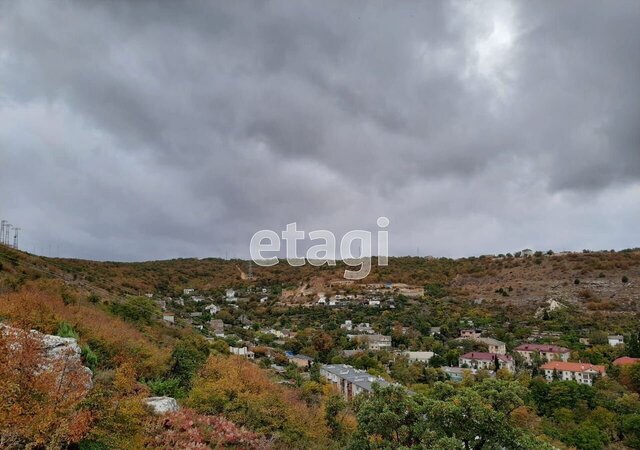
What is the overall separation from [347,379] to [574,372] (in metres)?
19.5

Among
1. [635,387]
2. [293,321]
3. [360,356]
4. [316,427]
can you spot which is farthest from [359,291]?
[316,427]

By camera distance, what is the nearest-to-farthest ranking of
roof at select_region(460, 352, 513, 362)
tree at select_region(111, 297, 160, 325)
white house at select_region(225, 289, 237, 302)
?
tree at select_region(111, 297, 160, 325) → roof at select_region(460, 352, 513, 362) → white house at select_region(225, 289, 237, 302)

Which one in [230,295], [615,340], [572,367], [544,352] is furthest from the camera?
[230,295]

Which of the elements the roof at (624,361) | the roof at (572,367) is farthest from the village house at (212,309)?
the roof at (624,361)

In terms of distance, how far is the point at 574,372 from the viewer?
35.2 meters

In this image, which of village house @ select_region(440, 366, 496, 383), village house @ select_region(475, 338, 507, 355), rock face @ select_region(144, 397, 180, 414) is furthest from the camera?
village house @ select_region(475, 338, 507, 355)

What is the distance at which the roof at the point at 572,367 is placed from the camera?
3553cm

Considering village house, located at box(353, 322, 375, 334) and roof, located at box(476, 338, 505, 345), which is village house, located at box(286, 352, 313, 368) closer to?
village house, located at box(353, 322, 375, 334)

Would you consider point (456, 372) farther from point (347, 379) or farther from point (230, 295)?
point (230, 295)

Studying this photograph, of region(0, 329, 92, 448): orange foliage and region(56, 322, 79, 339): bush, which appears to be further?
region(56, 322, 79, 339): bush

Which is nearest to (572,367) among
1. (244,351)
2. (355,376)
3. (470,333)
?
(470,333)

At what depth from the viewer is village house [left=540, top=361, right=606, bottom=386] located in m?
34.8

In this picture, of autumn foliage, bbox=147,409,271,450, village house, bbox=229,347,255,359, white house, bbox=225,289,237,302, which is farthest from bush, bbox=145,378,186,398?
white house, bbox=225,289,237,302

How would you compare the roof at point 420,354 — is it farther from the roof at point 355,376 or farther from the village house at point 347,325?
the village house at point 347,325
